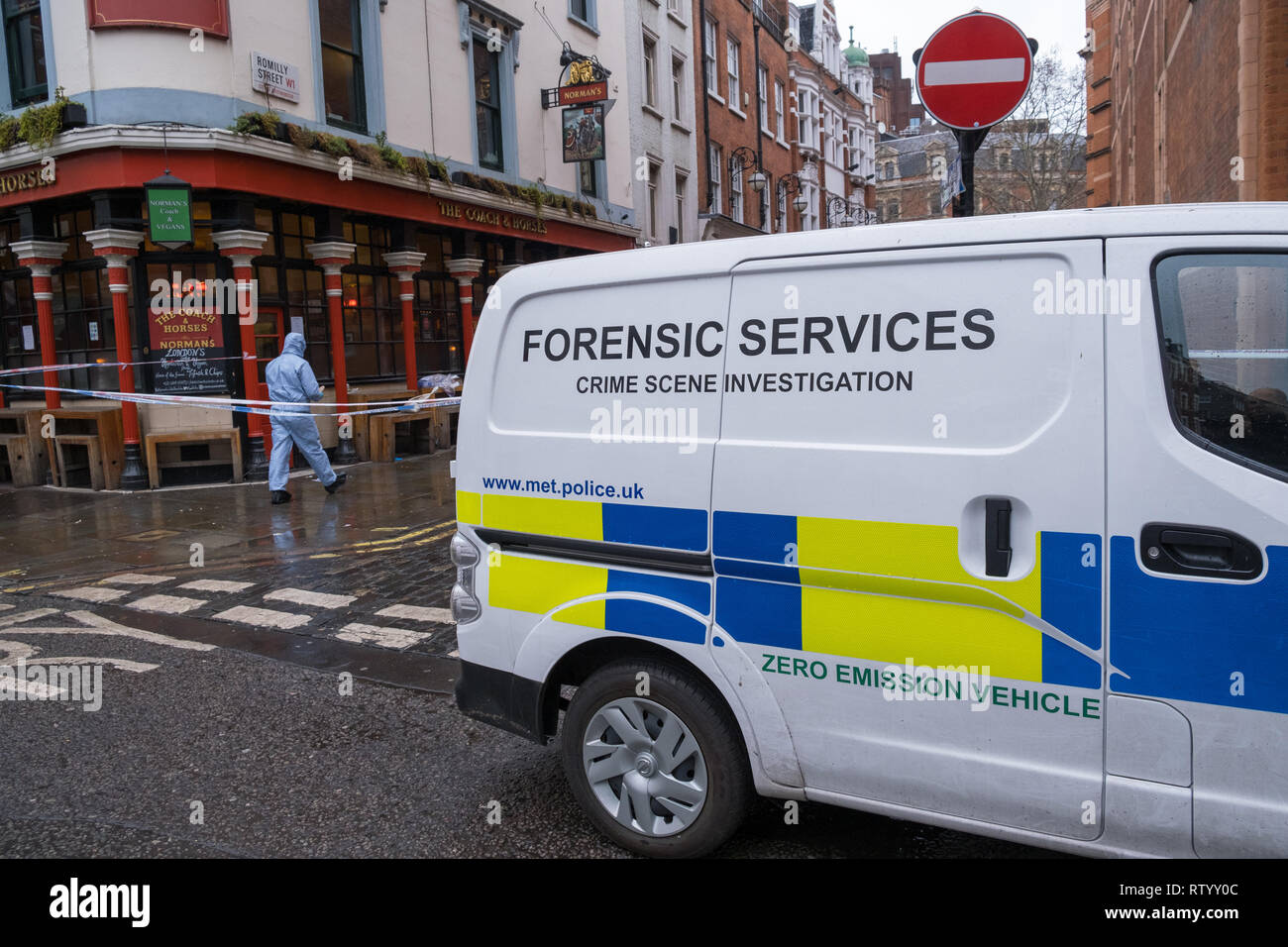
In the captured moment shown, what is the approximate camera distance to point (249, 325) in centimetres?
1323

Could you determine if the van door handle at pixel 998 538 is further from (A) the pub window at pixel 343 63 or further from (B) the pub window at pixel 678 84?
(B) the pub window at pixel 678 84

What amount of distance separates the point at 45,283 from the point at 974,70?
13.1 m

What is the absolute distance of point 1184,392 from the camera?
258cm

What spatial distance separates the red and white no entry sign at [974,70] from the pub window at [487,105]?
1404 centimetres

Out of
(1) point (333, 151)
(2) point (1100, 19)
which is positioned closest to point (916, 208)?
(2) point (1100, 19)

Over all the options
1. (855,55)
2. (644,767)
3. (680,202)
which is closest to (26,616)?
(644,767)

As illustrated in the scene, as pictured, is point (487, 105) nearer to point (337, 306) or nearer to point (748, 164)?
point (337, 306)

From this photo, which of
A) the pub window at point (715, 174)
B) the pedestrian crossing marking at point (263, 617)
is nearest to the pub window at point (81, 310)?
the pedestrian crossing marking at point (263, 617)

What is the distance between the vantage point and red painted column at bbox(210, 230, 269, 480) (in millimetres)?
12984

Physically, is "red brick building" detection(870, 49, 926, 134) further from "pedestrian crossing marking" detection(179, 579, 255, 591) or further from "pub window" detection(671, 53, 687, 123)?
"pedestrian crossing marking" detection(179, 579, 255, 591)

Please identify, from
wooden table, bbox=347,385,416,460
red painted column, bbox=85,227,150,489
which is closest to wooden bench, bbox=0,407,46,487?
red painted column, bbox=85,227,150,489

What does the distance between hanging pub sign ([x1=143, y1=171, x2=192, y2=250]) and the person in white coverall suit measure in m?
1.95
